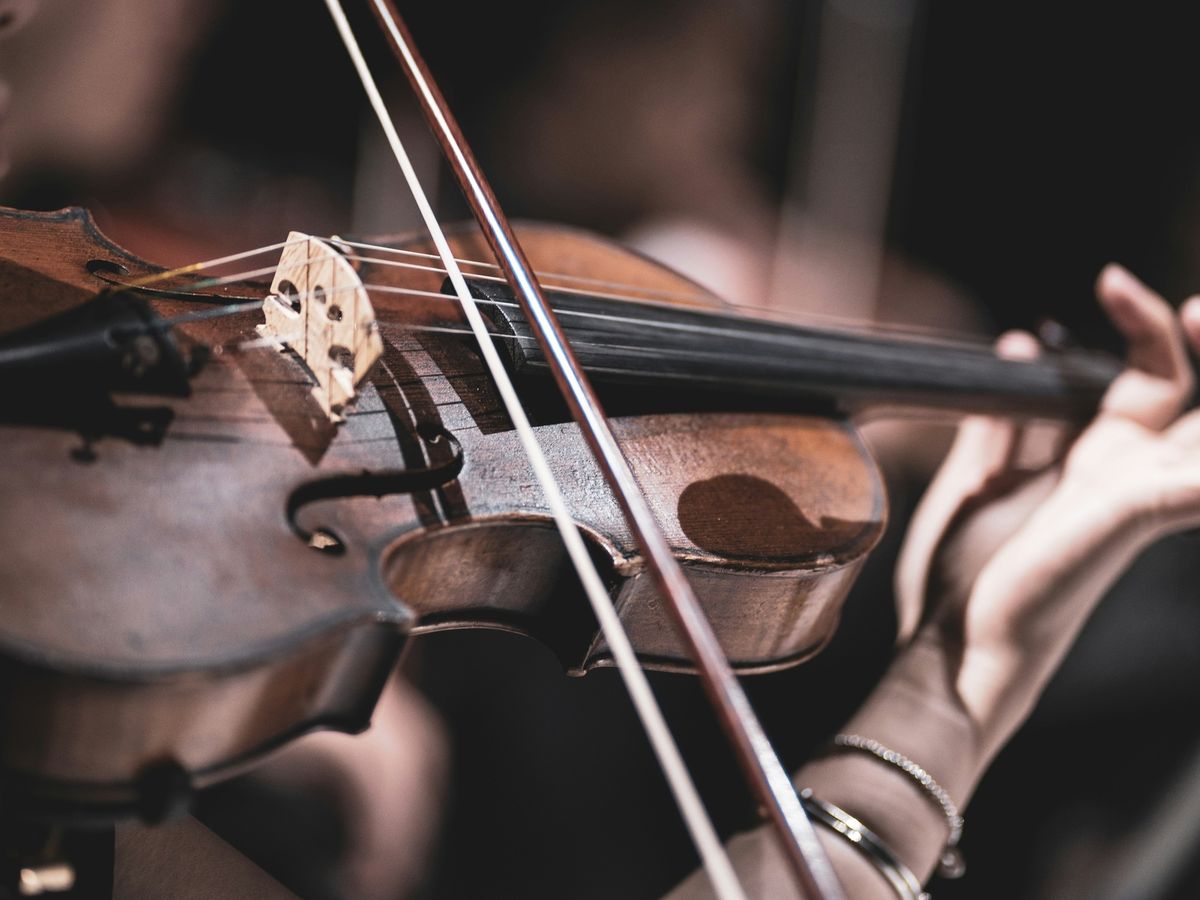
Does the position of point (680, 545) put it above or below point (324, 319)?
below

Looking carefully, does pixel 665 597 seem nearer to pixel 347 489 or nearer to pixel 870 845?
pixel 347 489

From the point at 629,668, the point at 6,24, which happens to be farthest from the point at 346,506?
the point at 6,24

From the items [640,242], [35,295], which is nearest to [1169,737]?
[640,242]

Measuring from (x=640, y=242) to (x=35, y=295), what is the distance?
132 cm

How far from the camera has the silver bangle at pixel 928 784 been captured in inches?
26.2

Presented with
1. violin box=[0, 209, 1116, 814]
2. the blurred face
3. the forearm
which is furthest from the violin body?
the blurred face

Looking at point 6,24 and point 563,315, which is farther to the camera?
point 6,24

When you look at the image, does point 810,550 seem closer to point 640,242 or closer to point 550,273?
point 550,273

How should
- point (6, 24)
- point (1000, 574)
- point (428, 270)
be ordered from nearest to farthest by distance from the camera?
1. point (428, 270)
2. point (1000, 574)
3. point (6, 24)

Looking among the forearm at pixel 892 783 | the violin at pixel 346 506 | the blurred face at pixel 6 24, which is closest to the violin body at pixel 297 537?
the violin at pixel 346 506

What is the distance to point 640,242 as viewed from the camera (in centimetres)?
166

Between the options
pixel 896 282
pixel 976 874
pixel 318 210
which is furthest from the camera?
pixel 896 282

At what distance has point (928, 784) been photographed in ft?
2.18

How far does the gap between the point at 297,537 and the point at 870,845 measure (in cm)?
47
